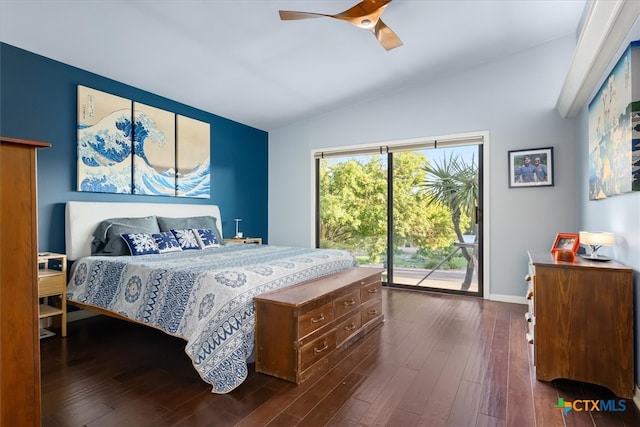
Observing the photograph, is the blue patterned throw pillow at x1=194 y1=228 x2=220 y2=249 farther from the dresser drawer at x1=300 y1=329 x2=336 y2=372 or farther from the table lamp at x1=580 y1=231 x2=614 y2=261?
the table lamp at x1=580 y1=231 x2=614 y2=261

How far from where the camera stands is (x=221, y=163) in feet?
16.9

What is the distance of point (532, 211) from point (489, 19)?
222 cm

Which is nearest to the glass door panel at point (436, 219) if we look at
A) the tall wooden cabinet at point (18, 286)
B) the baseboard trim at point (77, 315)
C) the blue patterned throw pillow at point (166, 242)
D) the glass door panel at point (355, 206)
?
the glass door panel at point (355, 206)

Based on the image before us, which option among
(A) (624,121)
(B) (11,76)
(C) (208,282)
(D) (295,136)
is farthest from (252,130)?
(A) (624,121)

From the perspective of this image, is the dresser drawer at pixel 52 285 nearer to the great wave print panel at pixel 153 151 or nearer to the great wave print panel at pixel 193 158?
the great wave print panel at pixel 153 151

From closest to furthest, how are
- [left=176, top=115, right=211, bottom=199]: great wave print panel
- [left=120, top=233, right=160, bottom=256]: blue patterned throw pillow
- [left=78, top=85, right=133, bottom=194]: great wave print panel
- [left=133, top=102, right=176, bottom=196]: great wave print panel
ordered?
[left=120, top=233, right=160, bottom=256]: blue patterned throw pillow
[left=78, top=85, right=133, bottom=194]: great wave print panel
[left=133, top=102, right=176, bottom=196]: great wave print panel
[left=176, top=115, right=211, bottom=199]: great wave print panel

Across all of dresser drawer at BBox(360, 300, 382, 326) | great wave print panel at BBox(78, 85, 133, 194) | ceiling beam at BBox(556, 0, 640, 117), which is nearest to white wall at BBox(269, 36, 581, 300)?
ceiling beam at BBox(556, 0, 640, 117)

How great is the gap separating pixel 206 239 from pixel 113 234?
97 cm

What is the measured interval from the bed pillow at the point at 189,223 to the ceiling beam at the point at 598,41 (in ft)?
12.9

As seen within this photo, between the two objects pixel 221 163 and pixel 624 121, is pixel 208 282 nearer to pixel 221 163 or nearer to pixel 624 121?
pixel 624 121

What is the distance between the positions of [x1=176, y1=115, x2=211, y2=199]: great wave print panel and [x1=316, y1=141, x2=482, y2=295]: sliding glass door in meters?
1.80

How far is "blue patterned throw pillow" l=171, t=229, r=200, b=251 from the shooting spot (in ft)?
12.5

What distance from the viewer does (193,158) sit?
466cm

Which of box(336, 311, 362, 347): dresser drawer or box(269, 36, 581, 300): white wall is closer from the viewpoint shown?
box(336, 311, 362, 347): dresser drawer
